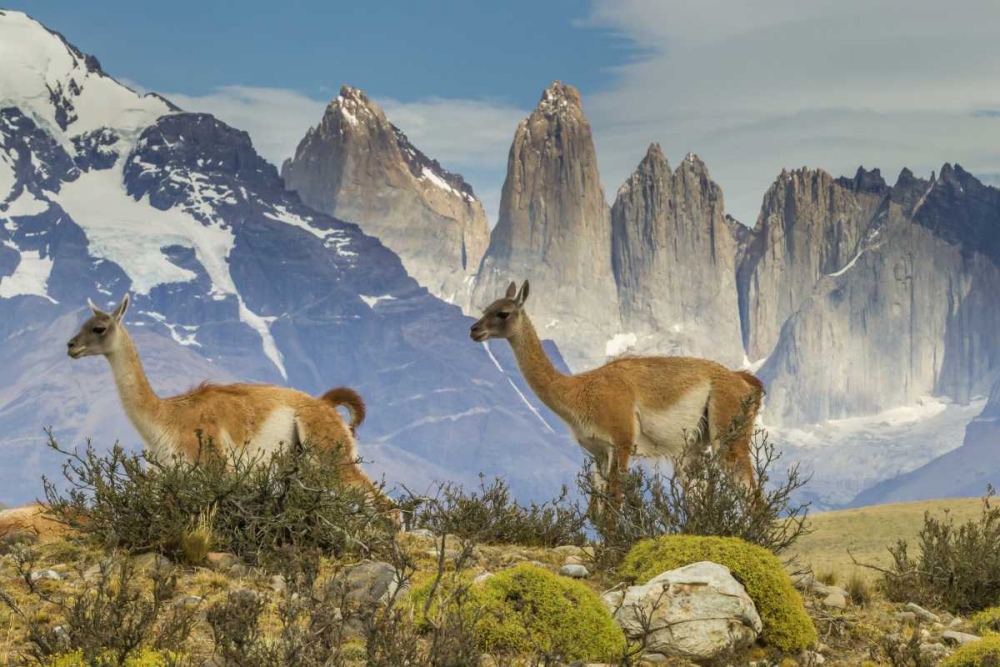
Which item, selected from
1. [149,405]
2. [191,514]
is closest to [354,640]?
[191,514]

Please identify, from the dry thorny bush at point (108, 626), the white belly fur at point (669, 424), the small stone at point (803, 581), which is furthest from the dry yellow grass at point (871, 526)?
the dry thorny bush at point (108, 626)

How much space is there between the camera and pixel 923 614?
13.4 metres

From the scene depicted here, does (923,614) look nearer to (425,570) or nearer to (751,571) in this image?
(751,571)

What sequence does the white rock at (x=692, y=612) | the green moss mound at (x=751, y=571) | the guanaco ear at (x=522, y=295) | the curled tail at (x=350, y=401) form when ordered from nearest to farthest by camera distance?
1. the white rock at (x=692, y=612)
2. the green moss mound at (x=751, y=571)
3. the curled tail at (x=350, y=401)
4. the guanaco ear at (x=522, y=295)

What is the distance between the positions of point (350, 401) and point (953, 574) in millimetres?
7757

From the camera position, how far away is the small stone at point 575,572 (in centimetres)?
1305

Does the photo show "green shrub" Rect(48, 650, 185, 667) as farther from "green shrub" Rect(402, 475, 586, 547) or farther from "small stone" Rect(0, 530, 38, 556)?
"green shrub" Rect(402, 475, 586, 547)

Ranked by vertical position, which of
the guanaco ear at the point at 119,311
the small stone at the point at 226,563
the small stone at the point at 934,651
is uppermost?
the guanaco ear at the point at 119,311

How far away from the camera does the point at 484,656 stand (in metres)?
10.3

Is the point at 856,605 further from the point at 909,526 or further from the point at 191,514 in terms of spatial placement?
the point at 909,526

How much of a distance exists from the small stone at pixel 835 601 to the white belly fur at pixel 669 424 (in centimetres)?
433

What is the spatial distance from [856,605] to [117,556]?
24.2 feet

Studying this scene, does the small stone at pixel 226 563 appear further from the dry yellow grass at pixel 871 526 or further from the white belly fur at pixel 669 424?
the dry yellow grass at pixel 871 526

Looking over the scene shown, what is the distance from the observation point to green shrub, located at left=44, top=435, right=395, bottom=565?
41.9 ft
